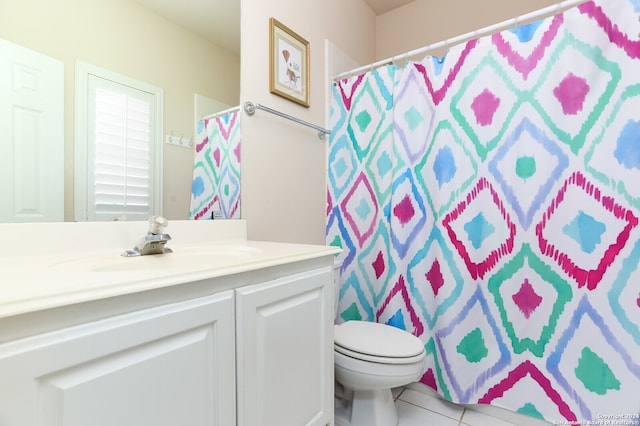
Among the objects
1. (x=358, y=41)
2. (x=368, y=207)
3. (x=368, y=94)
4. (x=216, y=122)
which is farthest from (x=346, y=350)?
(x=358, y=41)

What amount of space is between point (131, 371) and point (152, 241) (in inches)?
17.8

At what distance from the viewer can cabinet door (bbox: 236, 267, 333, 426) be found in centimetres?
77

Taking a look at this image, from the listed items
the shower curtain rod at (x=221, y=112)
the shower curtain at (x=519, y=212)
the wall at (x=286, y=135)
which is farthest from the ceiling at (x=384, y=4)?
the shower curtain rod at (x=221, y=112)

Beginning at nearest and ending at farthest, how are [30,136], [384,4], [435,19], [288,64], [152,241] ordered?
[30,136] < [152,241] < [288,64] < [435,19] < [384,4]

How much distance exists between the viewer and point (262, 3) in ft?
4.70

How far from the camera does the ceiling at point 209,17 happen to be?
113cm

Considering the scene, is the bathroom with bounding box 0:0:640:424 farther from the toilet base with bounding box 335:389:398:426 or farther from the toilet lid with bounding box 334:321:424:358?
the toilet base with bounding box 335:389:398:426

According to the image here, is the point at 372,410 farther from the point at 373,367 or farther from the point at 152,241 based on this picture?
the point at 152,241

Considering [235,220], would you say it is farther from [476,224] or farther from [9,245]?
[476,224]

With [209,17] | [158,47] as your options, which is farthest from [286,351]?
[209,17]

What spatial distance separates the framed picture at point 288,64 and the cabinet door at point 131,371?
1.12 m

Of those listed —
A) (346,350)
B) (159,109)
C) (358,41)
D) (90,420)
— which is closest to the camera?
(90,420)

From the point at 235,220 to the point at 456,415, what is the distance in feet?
4.39

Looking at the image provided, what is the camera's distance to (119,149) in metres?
1.01
